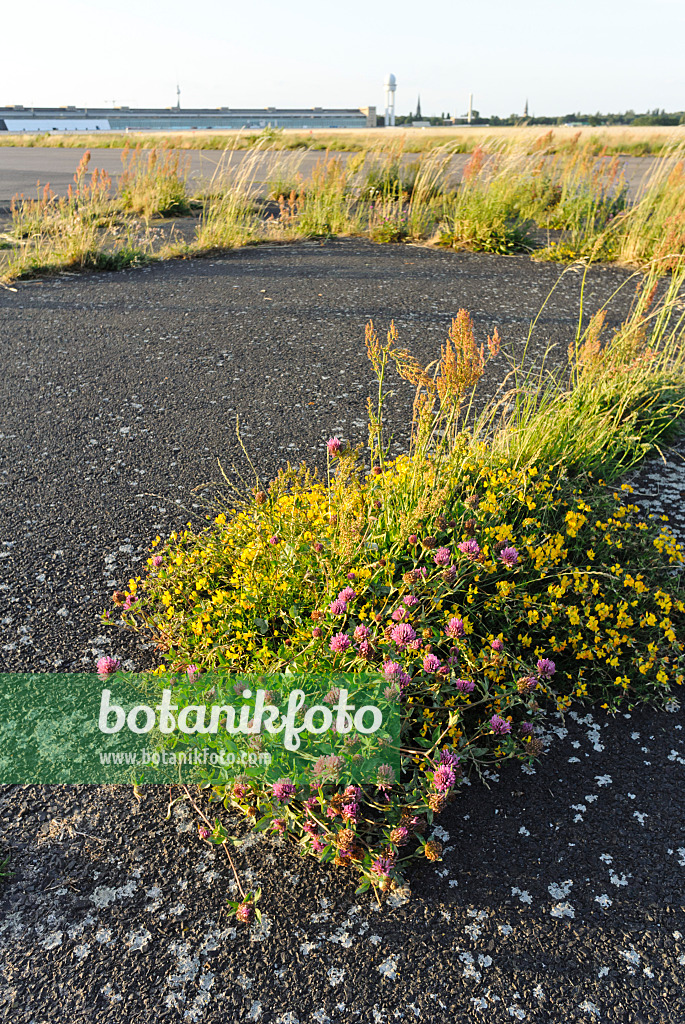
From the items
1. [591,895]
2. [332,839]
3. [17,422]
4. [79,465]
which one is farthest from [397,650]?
[17,422]

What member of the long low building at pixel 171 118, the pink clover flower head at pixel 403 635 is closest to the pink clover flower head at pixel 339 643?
the pink clover flower head at pixel 403 635

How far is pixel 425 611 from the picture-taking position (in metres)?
2.27

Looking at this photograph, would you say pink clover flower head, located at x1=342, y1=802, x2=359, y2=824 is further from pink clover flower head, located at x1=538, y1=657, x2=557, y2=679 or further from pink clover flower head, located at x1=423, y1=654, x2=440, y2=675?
pink clover flower head, located at x1=538, y1=657, x2=557, y2=679

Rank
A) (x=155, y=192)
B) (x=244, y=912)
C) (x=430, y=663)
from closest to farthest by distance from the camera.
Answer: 1. (x=244, y=912)
2. (x=430, y=663)
3. (x=155, y=192)

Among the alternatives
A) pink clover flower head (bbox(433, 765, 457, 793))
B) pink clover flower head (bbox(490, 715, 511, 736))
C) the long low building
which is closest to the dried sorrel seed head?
pink clover flower head (bbox(433, 765, 457, 793))

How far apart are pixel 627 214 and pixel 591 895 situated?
25.7ft

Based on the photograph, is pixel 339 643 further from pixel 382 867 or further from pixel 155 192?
pixel 155 192

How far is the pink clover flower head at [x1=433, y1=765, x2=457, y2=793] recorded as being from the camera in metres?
1.76

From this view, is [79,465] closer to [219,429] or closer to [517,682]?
[219,429]

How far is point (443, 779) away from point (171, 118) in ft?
287

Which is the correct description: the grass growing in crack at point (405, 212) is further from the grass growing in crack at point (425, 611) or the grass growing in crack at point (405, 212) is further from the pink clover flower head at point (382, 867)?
the pink clover flower head at point (382, 867)

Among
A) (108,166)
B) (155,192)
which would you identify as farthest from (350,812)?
(108,166)

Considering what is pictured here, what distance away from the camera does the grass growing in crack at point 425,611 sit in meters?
A: 1.85

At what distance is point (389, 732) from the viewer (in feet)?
6.27
